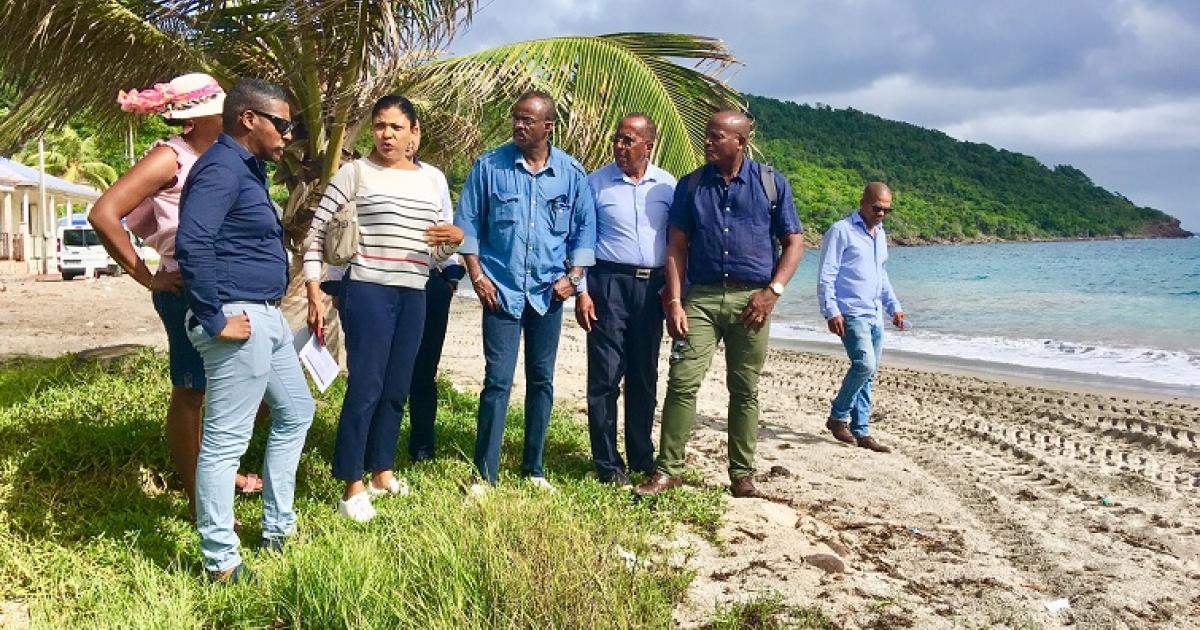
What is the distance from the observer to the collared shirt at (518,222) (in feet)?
15.2

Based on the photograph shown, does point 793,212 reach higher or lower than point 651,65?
lower

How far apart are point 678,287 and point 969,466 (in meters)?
3.11

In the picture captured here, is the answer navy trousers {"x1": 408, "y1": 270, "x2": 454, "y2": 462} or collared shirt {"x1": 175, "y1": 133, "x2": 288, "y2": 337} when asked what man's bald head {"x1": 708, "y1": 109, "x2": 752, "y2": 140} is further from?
collared shirt {"x1": 175, "y1": 133, "x2": 288, "y2": 337}

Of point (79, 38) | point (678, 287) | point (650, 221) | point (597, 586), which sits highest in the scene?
point (79, 38)

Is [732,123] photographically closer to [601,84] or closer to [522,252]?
[522,252]

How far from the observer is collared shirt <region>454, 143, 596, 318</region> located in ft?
15.2

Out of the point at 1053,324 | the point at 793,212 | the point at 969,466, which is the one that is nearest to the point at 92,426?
the point at 793,212

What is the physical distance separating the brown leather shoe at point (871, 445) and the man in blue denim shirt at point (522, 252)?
10.9 ft

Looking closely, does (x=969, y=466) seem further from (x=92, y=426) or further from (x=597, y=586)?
(x=92, y=426)

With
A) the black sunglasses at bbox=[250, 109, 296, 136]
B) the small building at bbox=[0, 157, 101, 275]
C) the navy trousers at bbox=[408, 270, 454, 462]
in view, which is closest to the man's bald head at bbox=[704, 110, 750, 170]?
the navy trousers at bbox=[408, 270, 454, 462]

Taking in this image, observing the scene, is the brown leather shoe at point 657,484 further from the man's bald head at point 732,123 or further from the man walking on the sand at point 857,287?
the man walking on the sand at point 857,287

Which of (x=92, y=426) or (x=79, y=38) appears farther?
(x=79, y=38)

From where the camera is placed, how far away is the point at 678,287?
4.93 metres

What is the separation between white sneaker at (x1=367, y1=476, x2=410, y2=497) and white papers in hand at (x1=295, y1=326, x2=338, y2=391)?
72cm
